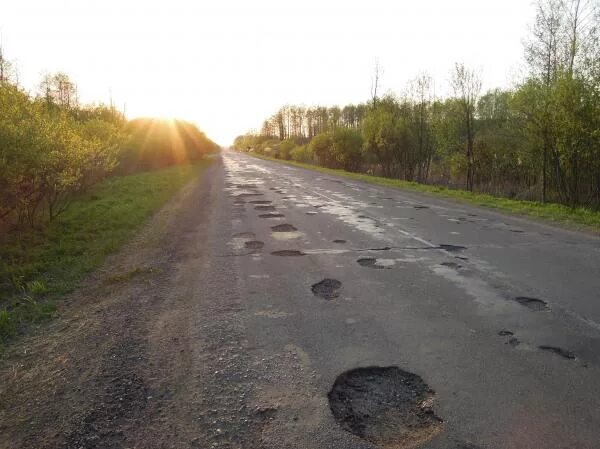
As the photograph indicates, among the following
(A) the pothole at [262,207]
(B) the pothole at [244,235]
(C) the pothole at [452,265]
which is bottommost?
(B) the pothole at [244,235]

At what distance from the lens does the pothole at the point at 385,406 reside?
2635 mm

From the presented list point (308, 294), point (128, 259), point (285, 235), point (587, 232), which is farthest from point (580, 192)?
point (128, 259)

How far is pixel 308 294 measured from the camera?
5.17 metres

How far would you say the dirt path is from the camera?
8.80 ft

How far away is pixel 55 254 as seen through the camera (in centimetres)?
764

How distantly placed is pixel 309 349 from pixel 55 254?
6.19m

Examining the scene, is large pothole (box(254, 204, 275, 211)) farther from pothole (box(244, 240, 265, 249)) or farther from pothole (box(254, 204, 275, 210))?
pothole (box(244, 240, 265, 249))

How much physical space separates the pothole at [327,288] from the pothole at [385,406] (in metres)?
1.76

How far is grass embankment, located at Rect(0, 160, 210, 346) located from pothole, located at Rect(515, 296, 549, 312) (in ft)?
18.6

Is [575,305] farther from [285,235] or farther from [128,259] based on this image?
[128,259]

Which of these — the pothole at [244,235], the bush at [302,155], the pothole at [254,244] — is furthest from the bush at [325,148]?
the pothole at [254,244]

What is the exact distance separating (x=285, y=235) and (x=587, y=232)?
704cm

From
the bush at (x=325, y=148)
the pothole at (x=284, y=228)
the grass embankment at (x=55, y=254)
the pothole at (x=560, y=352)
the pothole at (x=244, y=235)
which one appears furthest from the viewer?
the bush at (x=325, y=148)

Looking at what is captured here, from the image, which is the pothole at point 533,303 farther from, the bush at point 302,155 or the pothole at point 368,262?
the bush at point 302,155
